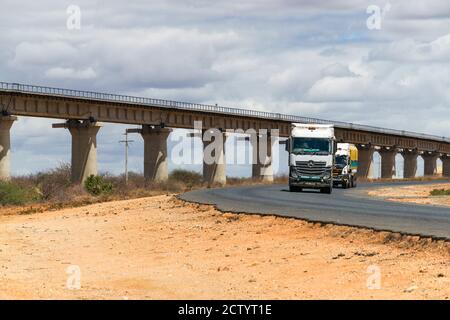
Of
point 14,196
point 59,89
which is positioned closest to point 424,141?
point 59,89

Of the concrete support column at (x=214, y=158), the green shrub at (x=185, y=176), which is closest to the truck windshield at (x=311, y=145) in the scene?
the concrete support column at (x=214, y=158)

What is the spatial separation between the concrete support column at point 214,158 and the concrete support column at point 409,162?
193 ft

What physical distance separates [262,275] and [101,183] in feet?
153

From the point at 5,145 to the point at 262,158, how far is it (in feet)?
151

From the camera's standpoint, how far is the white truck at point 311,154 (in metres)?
51.2

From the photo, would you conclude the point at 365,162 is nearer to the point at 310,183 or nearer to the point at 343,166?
the point at 343,166

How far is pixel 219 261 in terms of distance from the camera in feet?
80.1

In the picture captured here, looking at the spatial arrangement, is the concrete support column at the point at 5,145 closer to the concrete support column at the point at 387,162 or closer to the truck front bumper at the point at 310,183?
the truck front bumper at the point at 310,183

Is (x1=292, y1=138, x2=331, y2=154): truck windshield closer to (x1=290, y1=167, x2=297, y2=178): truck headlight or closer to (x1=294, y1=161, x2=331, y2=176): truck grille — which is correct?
(x1=294, y1=161, x2=331, y2=176): truck grille

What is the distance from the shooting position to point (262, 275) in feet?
70.2

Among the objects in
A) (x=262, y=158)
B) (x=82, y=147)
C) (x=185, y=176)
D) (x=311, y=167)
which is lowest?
(x=185, y=176)

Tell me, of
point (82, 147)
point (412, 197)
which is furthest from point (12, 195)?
point (412, 197)

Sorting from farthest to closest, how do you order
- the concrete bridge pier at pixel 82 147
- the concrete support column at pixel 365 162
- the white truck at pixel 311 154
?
the concrete support column at pixel 365 162, the concrete bridge pier at pixel 82 147, the white truck at pixel 311 154
